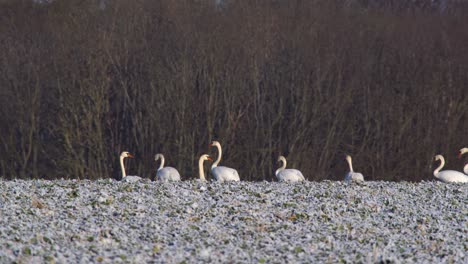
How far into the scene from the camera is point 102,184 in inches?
719

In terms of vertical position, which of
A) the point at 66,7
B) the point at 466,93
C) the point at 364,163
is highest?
the point at 66,7

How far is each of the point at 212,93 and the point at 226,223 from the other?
1579cm

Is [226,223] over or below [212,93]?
over

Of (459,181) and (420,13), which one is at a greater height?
(420,13)

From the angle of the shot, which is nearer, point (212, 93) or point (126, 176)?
point (126, 176)

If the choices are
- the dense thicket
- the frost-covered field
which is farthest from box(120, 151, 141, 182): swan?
the dense thicket

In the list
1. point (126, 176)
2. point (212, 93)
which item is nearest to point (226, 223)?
point (126, 176)

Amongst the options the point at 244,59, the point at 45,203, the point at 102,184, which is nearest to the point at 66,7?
the point at 244,59

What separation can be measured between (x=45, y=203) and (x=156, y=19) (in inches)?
A: 636

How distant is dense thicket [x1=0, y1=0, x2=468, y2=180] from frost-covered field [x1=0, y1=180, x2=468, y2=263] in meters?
10.8

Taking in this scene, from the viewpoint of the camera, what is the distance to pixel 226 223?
14047mm

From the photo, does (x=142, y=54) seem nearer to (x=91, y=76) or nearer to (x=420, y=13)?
(x=91, y=76)

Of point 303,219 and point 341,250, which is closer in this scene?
point 341,250

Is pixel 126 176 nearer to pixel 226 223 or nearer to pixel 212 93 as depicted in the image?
pixel 212 93
